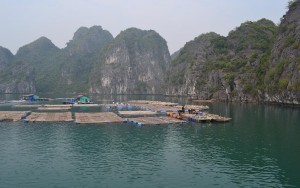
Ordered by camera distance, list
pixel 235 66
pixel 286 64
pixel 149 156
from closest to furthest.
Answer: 1. pixel 149 156
2. pixel 286 64
3. pixel 235 66

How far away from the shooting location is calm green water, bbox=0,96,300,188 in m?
31.4

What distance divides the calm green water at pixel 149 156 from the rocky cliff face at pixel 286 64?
149 ft

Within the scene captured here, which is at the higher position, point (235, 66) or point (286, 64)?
point (235, 66)

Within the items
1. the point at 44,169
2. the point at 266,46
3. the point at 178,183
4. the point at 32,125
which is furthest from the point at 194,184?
the point at 266,46

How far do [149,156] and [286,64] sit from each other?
87338 mm

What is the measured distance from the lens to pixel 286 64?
11206cm

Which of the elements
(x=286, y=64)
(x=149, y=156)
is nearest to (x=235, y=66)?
(x=286, y=64)

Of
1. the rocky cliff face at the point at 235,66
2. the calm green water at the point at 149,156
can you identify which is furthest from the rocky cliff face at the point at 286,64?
the calm green water at the point at 149,156

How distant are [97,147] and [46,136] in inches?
485

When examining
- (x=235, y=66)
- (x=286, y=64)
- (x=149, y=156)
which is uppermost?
(x=235, y=66)

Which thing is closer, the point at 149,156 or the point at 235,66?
the point at 149,156

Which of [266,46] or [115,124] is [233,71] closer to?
[266,46]

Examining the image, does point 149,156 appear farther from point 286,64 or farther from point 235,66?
point 235,66

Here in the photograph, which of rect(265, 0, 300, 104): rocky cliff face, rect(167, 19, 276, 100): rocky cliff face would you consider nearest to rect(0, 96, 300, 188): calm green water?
rect(265, 0, 300, 104): rocky cliff face
